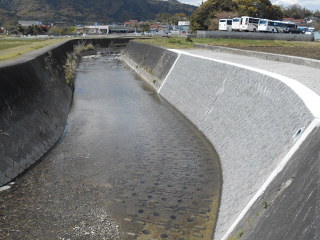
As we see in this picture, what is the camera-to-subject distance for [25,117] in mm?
10352

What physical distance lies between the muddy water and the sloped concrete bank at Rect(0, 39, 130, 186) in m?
0.44

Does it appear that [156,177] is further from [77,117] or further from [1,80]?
[77,117]

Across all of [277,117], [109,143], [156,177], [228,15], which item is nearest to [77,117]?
[109,143]

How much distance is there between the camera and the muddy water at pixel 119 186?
6.94m

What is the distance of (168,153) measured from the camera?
1148cm

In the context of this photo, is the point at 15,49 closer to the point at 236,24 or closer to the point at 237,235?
the point at 237,235

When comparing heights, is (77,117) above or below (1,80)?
below

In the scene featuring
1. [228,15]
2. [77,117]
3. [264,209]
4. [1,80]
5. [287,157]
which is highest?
[228,15]

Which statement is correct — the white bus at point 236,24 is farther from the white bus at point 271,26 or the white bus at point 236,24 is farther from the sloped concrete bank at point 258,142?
the sloped concrete bank at point 258,142

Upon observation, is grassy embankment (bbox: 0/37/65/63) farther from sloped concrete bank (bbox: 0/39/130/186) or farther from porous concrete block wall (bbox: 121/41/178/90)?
porous concrete block wall (bbox: 121/41/178/90)

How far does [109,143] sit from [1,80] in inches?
187

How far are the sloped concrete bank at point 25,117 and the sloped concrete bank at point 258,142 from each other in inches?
251

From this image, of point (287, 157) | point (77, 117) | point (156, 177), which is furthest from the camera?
point (77, 117)

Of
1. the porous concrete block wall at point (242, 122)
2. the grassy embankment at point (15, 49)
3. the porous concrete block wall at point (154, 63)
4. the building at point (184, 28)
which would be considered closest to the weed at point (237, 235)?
the porous concrete block wall at point (242, 122)
